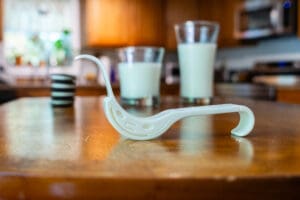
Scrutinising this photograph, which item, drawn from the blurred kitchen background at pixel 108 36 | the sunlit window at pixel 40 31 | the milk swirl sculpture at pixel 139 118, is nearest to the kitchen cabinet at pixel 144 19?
the blurred kitchen background at pixel 108 36

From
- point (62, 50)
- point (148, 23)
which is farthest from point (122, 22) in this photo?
point (62, 50)

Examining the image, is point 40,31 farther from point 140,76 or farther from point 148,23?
point 140,76

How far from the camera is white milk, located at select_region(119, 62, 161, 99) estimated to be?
139cm

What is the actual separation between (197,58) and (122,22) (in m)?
2.54

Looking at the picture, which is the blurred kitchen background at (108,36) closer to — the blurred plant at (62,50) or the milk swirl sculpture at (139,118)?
the blurred plant at (62,50)

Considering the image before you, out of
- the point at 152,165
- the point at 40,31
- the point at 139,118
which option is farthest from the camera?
the point at 40,31

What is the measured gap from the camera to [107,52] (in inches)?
163

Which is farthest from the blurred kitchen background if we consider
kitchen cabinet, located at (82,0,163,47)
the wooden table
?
the wooden table

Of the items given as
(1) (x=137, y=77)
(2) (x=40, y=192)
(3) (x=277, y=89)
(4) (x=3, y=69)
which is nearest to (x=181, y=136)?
(2) (x=40, y=192)

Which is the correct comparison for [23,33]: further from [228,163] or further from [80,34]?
[228,163]

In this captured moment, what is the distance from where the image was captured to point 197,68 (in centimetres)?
135

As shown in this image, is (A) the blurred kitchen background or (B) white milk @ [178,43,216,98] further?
(A) the blurred kitchen background

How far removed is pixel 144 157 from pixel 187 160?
54 mm

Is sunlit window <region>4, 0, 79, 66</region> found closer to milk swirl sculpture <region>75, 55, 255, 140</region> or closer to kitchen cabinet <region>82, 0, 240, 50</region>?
kitchen cabinet <region>82, 0, 240, 50</region>
